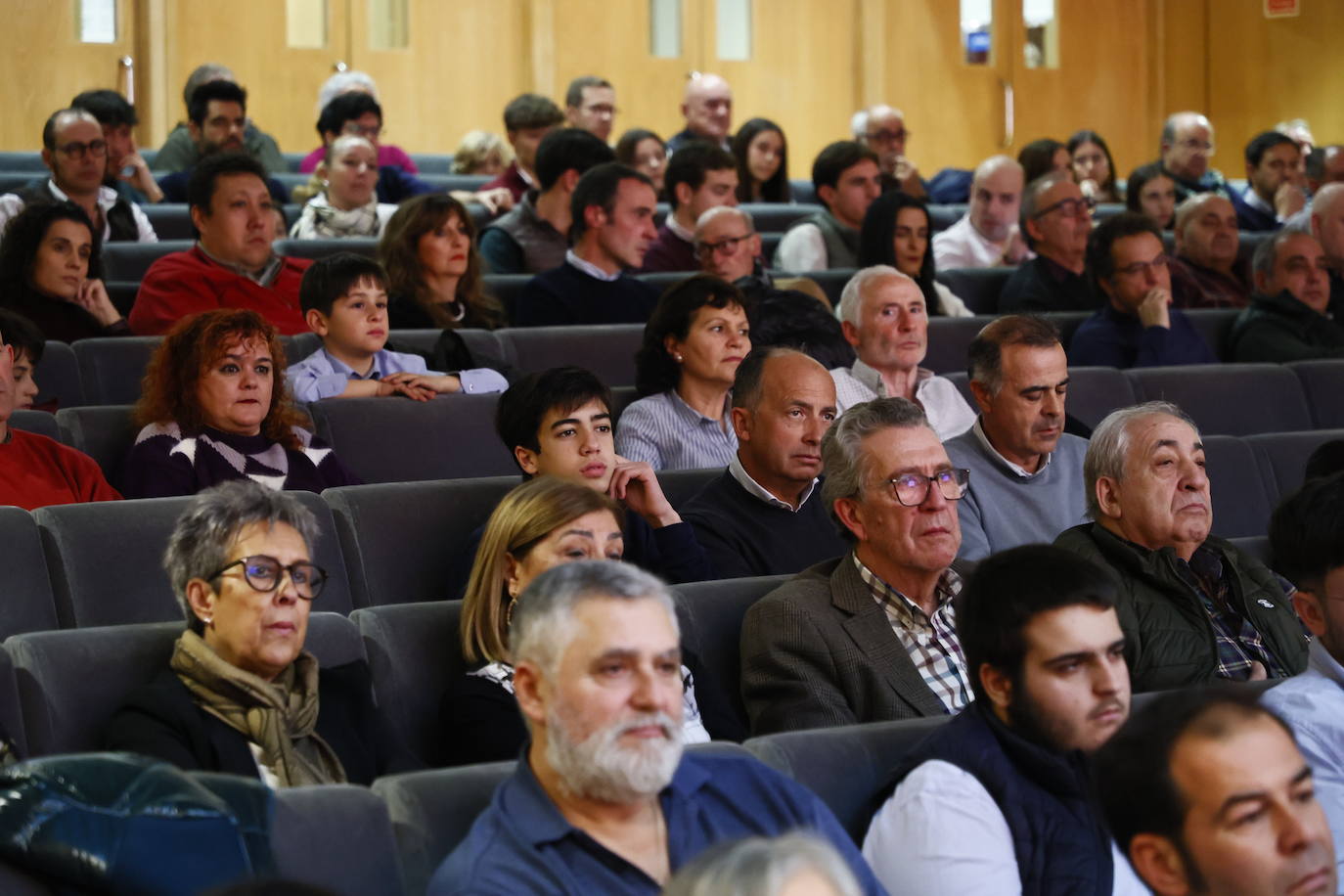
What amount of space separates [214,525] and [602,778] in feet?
2.43

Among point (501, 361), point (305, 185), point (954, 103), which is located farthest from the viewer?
point (954, 103)

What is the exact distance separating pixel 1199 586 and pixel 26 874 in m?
1.86

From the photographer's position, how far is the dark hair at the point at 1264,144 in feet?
23.1

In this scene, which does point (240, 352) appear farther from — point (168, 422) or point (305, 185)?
point (305, 185)

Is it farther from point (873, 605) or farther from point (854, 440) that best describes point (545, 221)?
point (873, 605)

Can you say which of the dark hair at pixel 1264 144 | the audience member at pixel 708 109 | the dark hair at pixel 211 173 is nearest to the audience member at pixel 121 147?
the dark hair at pixel 211 173

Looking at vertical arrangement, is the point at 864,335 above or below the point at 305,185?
below

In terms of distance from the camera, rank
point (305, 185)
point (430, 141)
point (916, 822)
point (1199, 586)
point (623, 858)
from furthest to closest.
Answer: point (430, 141)
point (305, 185)
point (1199, 586)
point (916, 822)
point (623, 858)

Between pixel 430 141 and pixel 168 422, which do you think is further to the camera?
pixel 430 141

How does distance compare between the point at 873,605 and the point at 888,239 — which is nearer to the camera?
the point at 873,605

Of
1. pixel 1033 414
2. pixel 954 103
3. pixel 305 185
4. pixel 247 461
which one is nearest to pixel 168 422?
pixel 247 461

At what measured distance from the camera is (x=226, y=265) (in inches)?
168

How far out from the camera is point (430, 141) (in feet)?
25.7

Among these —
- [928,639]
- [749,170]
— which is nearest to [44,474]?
[928,639]
